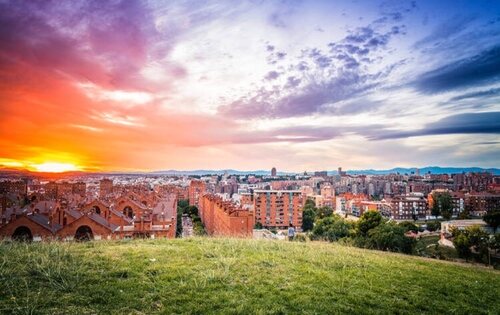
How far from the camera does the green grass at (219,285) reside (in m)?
5.14

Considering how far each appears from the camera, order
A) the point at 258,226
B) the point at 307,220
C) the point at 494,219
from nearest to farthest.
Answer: the point at 494,219, the point at 258,226, the point at 307,220

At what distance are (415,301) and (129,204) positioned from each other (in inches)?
1361

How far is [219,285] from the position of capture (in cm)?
616

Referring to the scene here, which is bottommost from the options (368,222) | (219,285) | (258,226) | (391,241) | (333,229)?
(258,226)

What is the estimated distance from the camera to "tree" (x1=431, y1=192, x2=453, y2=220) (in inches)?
3292

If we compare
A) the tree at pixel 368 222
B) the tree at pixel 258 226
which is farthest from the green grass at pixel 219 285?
the tree at pixel 258 226

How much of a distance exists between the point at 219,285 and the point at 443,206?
314ft

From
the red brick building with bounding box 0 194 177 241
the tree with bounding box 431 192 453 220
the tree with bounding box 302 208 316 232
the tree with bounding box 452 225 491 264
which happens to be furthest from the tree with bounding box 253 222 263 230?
the tree with bounding box 431 192 453 220

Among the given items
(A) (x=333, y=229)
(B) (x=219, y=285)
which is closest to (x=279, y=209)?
(A) (x=333, y=229)

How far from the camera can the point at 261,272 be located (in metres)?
7.26

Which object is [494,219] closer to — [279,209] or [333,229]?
[333,229]

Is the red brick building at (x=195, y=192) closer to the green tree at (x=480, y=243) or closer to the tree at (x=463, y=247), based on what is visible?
the tree at (x=463, y=247)

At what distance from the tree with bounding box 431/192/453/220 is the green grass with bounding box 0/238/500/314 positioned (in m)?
88.6

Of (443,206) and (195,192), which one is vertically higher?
(195,192)
